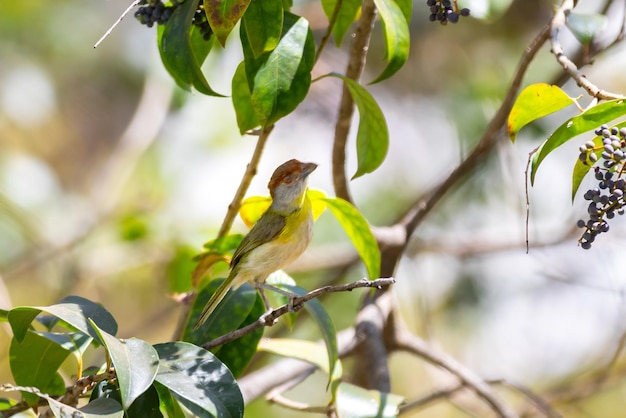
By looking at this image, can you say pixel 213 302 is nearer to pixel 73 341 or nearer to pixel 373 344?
pixel 73 341

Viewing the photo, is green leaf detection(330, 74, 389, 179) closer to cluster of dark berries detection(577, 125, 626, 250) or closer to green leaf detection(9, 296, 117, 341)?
cluster of dark berries detection(577, 125, 626, 250)

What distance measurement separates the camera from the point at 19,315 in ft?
4.69

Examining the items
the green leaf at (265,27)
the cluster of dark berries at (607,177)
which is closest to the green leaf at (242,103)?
the green leaf at (265,27)

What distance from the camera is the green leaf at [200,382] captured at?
1.33 meters

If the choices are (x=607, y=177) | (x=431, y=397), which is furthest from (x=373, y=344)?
(x=607, y=177)

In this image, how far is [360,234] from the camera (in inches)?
73.0

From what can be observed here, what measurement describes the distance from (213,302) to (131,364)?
611 mm

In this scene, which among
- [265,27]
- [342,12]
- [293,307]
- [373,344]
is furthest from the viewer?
[373,344]

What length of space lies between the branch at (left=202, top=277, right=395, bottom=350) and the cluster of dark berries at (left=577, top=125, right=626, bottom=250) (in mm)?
389

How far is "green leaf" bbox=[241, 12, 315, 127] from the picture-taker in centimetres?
152

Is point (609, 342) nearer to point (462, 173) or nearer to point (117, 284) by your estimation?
point (462, 173)

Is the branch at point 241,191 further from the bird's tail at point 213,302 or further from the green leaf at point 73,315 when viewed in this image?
the green leaf at point 73,315

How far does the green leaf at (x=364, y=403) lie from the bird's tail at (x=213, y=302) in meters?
0.35

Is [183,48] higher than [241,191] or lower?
higher
